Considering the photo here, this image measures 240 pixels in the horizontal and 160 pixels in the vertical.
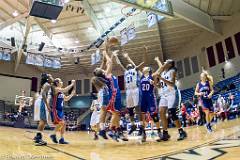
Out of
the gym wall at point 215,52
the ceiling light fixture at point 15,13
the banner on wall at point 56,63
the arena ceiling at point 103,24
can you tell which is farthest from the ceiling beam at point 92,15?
the gym wall at point 215,52

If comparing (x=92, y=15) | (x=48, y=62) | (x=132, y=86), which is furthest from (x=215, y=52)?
(x=132, y=86)

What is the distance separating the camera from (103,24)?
18422 millimetres

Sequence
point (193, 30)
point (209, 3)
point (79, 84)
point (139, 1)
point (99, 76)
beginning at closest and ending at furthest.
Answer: point (99, 76) < point (139, 1) < point (209, 3) < point (193, 30) < point (79, 84)

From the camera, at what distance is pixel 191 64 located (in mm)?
21922

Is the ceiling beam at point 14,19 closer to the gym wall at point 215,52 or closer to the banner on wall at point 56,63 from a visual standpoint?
the banner on wall at point 56,63

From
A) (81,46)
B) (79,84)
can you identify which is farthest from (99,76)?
(79,84)

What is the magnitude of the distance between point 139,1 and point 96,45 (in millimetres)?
9805

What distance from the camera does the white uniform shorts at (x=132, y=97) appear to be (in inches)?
224

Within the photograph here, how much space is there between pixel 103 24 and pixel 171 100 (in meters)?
14.0

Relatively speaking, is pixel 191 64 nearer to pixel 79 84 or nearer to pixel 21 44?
pixel 79 84

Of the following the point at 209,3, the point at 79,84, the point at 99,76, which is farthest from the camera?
the point at 79,84

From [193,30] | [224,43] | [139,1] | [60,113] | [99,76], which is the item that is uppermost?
[193,30]

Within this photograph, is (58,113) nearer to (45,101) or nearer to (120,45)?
(45,101)

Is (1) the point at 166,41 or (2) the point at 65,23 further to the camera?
(1) the point at 166,41
